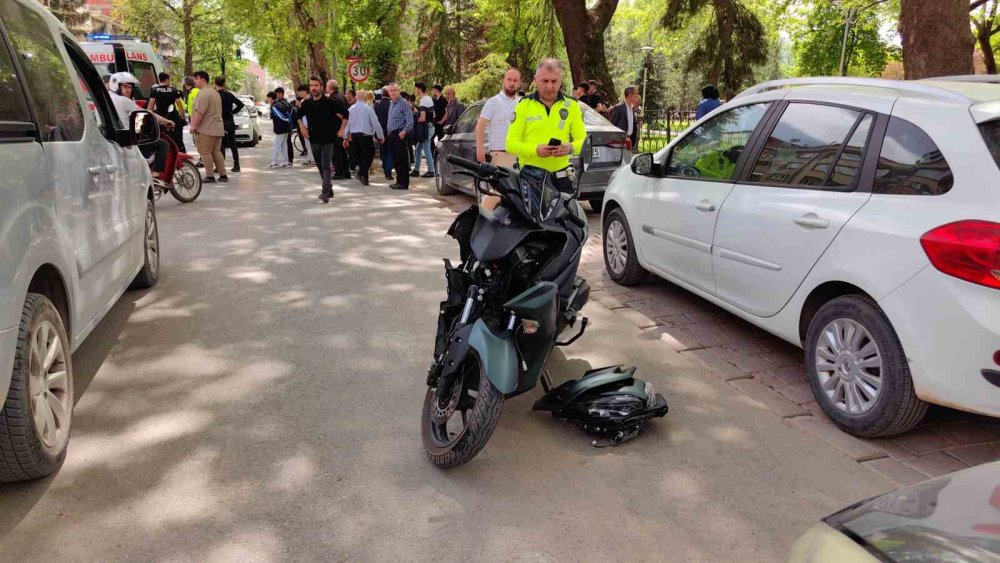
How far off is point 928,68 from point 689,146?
3.91 metres

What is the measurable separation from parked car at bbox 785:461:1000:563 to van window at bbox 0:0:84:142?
3623 mm

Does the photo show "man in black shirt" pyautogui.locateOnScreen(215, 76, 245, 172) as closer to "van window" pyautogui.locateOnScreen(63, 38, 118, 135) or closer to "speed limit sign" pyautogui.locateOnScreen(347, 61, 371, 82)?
"speed limit sign" pyautogui.locateOnScreen(347, 61, 371, 82)

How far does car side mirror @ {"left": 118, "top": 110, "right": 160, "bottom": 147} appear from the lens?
16.6 feet

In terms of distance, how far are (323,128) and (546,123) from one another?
6.78 meters

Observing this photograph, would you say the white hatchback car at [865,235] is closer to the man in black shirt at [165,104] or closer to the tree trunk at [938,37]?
the tree trunk at [938,37]

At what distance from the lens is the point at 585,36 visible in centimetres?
1627

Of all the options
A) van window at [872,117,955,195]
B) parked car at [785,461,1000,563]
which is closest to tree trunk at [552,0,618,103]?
van window at [872,117,955,195]

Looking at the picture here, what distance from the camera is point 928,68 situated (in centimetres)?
749

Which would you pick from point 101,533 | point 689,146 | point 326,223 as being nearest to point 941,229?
point 689,146

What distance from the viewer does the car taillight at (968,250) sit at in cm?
294

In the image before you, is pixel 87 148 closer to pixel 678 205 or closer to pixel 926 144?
pixel 678 205

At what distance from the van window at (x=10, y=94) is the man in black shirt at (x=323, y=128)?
312 inches

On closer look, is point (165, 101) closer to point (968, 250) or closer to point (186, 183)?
point (186, 183)

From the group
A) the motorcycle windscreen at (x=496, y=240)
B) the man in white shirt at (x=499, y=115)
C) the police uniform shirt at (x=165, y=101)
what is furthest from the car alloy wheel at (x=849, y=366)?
the police uniform shirt at (x=165, y=101)
